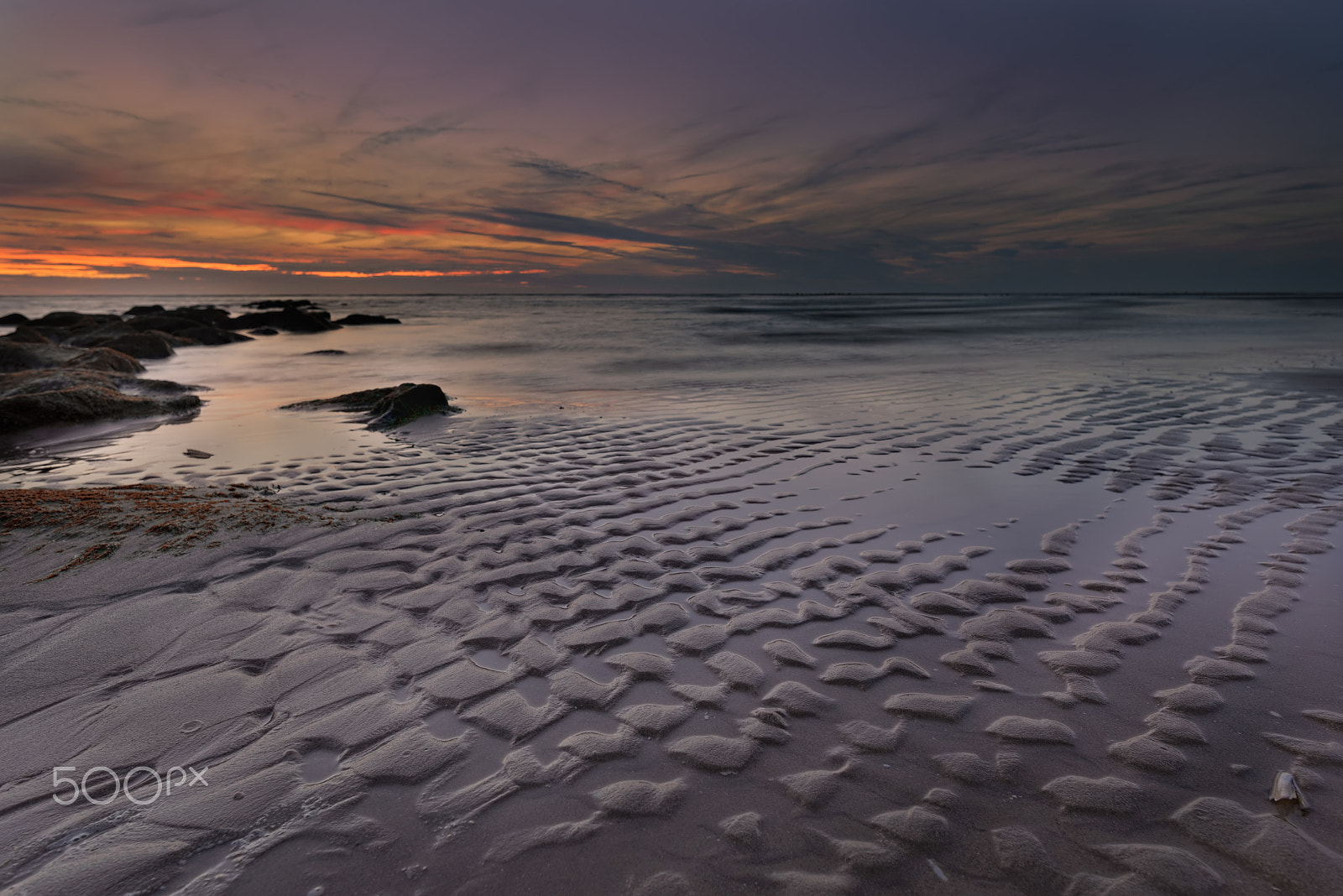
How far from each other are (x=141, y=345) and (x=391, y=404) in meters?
17.6

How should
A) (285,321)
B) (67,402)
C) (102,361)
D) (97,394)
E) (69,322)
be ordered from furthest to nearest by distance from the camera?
(285,321) → (69,322) → (102,361) → (97,394) → (67,402)

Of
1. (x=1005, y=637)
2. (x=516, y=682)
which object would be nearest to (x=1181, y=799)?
(x=1005, y=637)

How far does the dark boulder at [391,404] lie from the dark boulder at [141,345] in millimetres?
14548

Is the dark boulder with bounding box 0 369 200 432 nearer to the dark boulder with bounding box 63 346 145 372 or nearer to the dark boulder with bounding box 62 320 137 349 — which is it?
the dark boulder with bounding box 63 346 145 372

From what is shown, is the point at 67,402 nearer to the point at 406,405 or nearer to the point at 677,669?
the point at 406,405

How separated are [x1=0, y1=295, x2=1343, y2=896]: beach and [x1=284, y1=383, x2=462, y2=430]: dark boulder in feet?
6.24

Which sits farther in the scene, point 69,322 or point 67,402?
point 69,322

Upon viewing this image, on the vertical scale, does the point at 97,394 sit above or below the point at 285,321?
below

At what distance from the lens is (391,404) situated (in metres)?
8.98

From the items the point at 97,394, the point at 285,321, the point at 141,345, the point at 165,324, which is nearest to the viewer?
the point at 97,394

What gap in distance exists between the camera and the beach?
1996 mm

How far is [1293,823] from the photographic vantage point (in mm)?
2070

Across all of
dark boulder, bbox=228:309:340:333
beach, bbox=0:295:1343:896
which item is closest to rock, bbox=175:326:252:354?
dark boulder, bbox=228:309:340:333

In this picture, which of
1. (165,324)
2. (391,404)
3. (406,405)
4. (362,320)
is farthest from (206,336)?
(406,405)
